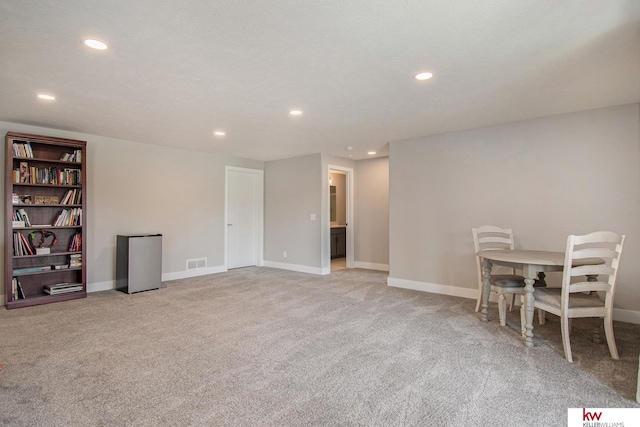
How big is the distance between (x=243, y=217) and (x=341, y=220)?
2581 mm

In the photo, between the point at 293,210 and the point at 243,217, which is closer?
the point at 293,210

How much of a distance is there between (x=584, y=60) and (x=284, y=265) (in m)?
5.67

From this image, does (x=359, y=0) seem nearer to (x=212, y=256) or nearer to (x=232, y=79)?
(x=232, y=79)

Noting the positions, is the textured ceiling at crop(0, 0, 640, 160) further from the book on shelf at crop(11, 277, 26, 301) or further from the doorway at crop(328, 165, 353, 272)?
the doorway at crop(328, 165, 353, 272)

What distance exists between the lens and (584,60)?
8.41ft

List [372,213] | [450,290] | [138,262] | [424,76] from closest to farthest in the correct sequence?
[424,76], [450,290], [138,262], [372,213]

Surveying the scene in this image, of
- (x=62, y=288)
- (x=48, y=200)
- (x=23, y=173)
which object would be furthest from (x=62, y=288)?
(x=23, y=173)

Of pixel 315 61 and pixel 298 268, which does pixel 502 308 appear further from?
pixel 298 268

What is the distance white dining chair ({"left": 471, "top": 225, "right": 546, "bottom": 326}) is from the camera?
326 cm

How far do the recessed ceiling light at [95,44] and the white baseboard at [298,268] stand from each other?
4.80 metres

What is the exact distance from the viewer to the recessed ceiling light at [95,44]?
2273 mm

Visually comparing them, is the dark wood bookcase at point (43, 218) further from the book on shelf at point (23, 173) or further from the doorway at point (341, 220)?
the doorway at point (341, 220)

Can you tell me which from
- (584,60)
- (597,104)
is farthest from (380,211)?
(584,60)

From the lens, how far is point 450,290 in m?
4.71
